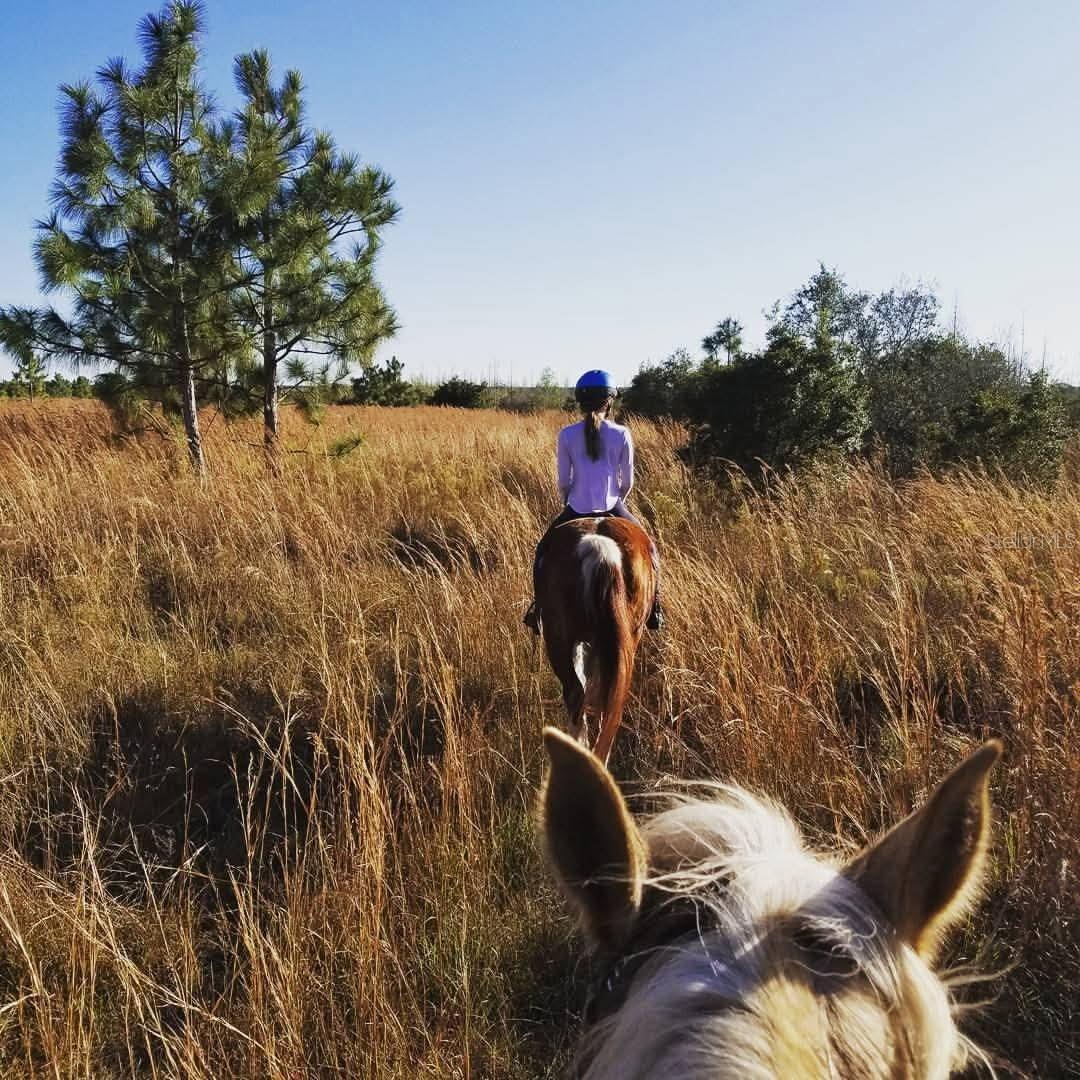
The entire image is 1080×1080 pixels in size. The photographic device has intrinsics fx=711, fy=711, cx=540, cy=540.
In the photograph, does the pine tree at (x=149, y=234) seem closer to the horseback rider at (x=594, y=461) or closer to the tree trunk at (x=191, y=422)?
the tree trunk at (x=191, y=422)

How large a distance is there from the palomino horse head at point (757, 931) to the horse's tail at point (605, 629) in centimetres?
256

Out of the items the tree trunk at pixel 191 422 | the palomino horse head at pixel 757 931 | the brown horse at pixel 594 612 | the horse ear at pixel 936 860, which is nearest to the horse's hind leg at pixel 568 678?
the brown horse at pixel 594 612

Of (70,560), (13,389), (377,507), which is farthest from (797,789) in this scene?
(13,389)

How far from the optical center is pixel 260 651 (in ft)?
15.0

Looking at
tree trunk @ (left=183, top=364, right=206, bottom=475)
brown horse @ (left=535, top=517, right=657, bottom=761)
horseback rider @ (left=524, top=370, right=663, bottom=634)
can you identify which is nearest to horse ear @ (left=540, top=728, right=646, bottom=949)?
brown horse @ (left=535, top=517, right=657, bottom=761)

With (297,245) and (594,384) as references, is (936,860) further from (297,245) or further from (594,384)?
(297,245)

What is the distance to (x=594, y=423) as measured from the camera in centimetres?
451

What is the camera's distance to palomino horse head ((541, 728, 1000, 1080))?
0.63 meters

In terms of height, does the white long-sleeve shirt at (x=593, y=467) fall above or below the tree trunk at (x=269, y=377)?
below

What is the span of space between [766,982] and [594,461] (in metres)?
4.12

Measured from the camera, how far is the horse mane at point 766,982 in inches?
23.9

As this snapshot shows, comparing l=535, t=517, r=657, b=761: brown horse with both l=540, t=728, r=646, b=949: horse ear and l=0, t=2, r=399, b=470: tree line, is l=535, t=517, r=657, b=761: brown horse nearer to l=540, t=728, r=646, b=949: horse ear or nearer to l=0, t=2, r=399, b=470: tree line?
l=540, t=728, r=646, b=949: horse ear

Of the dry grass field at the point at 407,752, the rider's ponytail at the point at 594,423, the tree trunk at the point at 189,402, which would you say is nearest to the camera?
the dry grass field at the point at 407,752

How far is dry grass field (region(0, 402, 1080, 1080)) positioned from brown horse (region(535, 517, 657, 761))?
8.9 inches
